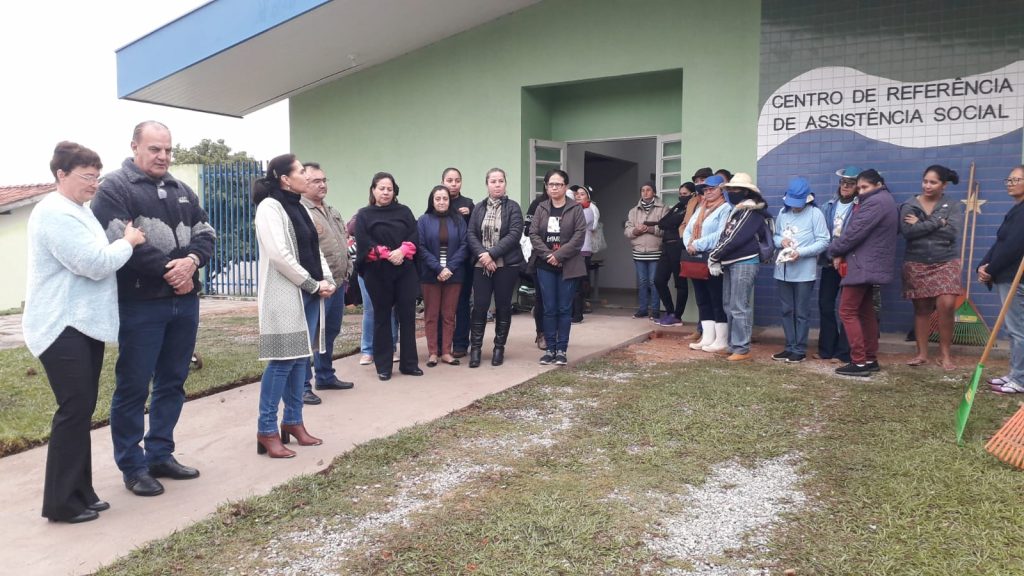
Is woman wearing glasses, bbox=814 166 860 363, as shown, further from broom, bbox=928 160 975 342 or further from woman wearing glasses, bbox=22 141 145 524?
woman wearing glasses, bbox=22 141 145 524

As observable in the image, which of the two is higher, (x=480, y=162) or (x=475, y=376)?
(x=480, y=162)

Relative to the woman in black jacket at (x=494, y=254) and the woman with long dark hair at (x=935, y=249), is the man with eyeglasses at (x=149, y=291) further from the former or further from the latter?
the woman with long dark hair at (x=935, y=249)

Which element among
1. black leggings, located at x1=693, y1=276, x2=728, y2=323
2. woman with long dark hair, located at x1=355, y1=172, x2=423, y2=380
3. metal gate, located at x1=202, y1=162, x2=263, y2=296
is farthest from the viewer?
metal gate, located at x1=202, y1=162, x2=263, y2=296

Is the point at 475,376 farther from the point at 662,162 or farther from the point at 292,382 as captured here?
the point at 662,162

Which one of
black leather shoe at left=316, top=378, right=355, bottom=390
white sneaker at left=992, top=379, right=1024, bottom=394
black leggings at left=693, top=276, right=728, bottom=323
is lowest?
black leather shoe at left=316, top=378, right=355, bottom=390

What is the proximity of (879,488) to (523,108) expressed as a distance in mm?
7555

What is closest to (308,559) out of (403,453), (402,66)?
(403,453)

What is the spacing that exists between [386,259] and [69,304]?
2.95 metres

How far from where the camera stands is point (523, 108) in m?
9.95

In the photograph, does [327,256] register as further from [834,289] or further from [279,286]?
[834,289]

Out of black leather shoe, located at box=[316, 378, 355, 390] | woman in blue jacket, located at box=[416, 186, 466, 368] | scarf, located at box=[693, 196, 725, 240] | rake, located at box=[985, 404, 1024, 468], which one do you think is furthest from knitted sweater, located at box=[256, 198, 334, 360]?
scarf, located at box=[693, 196, 725, 240]

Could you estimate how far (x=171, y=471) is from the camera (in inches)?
148

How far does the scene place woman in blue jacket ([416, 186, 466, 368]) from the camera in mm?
6391

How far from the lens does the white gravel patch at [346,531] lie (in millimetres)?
2816
